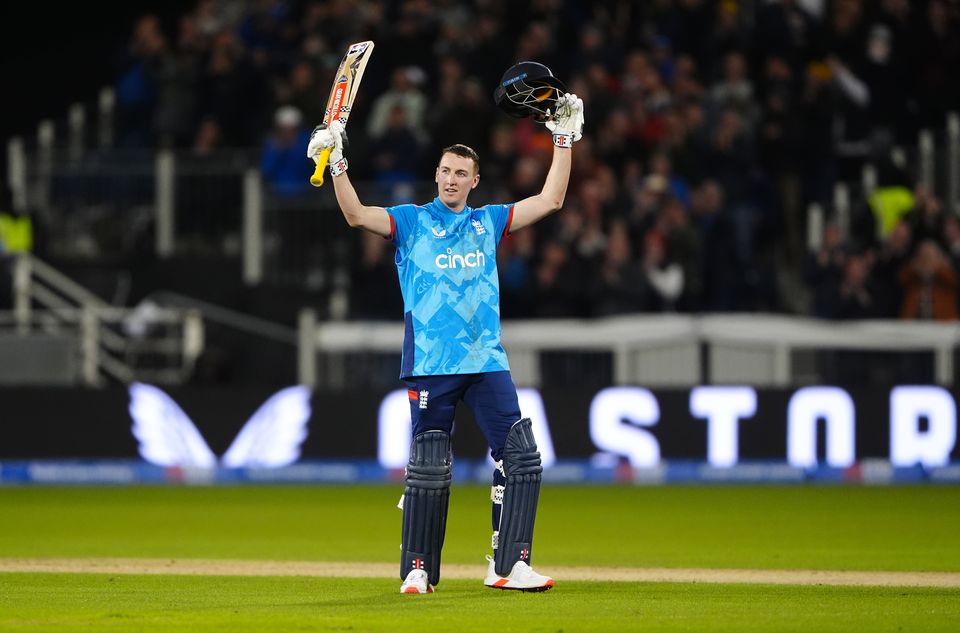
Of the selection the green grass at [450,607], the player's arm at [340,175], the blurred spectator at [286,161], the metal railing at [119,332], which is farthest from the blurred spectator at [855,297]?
the player's arm at [340,175]

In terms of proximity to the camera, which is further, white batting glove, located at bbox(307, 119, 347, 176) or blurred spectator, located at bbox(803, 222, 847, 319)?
blurred spectator, located at bbox(803, 222, 847, 319)

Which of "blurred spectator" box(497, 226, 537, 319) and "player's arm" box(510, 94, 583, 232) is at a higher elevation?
"player's arm" box(510, 94, 583, 232)

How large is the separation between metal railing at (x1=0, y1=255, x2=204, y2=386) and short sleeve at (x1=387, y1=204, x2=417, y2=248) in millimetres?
12051

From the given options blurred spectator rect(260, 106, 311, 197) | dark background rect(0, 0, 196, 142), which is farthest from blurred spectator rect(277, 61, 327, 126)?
dark background rect(0, 0, 196, 142)

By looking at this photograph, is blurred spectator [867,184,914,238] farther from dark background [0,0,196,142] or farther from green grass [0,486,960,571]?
dark background [0,0,196,142]

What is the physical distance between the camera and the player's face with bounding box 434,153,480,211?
9570 millimetres

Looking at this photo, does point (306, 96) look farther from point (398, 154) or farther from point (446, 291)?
point (446, 291)

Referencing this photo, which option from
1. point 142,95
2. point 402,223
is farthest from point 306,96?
point 402,223

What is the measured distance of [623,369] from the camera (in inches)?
802

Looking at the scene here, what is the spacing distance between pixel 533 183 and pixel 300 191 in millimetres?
3164

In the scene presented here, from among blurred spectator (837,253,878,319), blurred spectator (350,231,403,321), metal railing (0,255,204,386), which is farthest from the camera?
blurred spectator (350,231,403,321)

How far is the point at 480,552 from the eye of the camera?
1326 centimetres

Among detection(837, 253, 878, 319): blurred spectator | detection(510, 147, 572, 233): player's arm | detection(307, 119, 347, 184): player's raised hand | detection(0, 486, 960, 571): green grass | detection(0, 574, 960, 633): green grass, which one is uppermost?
detection(307, 119, 347, 184): player's raised hand

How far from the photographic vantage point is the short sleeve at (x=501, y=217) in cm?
980
